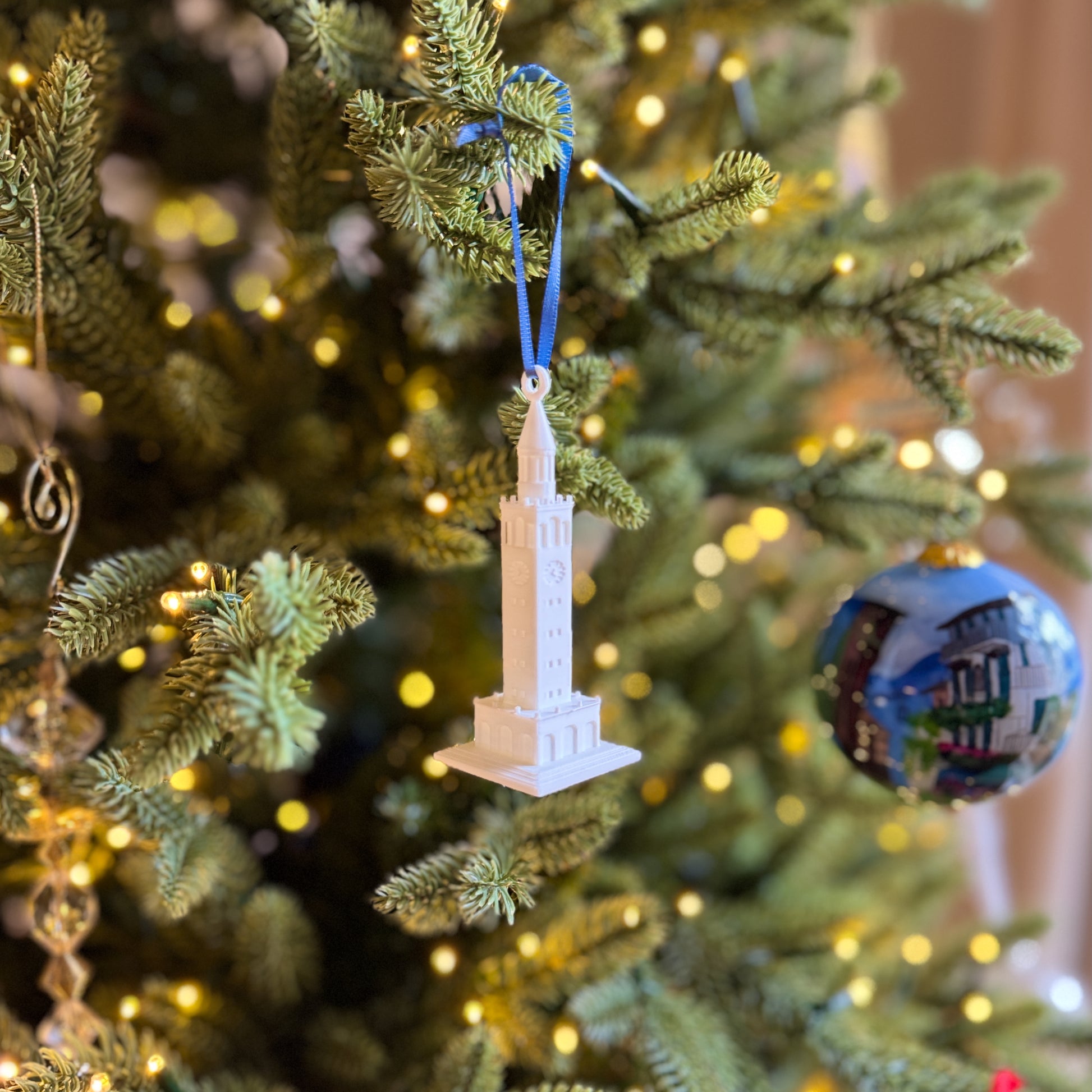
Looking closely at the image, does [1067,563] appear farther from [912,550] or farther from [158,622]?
[158,622]

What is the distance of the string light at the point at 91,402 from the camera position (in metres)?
0.63

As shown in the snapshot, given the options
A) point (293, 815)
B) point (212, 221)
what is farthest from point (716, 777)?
point (212, 221)

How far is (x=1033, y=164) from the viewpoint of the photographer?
133cm

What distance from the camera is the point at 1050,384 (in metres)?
1.33

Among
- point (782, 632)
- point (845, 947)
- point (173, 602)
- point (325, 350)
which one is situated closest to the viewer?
point (173, 602)

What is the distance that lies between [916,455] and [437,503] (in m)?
0.39

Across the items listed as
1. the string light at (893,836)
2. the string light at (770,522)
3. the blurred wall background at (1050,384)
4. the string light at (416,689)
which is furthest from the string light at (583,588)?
the blurred wall background at (1050,384)

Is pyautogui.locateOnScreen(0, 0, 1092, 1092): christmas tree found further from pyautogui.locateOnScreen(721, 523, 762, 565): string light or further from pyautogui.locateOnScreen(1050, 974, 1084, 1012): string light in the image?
pyautogui.locateOnScreen(1050, 974, 1084, 1012): string light

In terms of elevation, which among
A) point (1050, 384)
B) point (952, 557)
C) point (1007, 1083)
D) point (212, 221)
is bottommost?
point (1007, 1083)

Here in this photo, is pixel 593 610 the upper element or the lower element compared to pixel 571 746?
upper

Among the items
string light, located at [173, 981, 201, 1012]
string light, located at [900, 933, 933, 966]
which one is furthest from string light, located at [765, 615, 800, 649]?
string light, located at [173, 981, 201, 1012]

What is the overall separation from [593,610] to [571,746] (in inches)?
11.4

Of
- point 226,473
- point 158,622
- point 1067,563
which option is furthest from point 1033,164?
point 158,622

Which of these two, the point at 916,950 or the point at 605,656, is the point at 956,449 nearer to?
the point at 605,656
